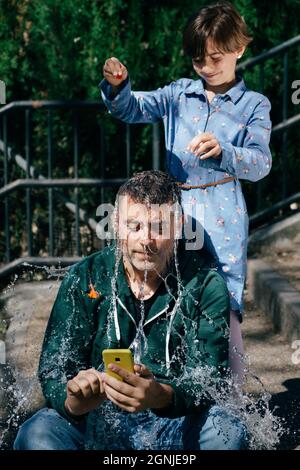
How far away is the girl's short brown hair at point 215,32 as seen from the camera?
462 centimetres

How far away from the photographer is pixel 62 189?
25.3 ft

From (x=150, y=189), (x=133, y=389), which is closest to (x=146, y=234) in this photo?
(x=150, y=189)

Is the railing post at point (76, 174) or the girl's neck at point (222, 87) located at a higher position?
the girl's neck at point (222, 87)

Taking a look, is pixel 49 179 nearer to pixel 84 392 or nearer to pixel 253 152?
pixel 253 152

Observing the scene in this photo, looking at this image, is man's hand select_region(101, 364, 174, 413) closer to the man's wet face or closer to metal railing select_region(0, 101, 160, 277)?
the man's wet face

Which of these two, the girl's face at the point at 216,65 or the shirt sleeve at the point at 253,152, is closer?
the shirt sleeve at the point at 253,152

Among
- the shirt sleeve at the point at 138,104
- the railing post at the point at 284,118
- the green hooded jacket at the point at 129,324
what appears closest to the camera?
the green hooded jacket at the point at 129,324

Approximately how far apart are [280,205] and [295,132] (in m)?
0.52

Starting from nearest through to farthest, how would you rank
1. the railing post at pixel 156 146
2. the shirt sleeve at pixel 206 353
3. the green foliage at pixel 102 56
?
the shirt sleeve at pixel 206 353 → the railing post at pixel 156 146 → the green foliage at pixel 102 56

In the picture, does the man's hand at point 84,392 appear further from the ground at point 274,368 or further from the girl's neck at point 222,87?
the girl's neck at point 222,87

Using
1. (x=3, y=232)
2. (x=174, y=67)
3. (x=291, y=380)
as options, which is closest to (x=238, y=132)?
(x=291, y=380)

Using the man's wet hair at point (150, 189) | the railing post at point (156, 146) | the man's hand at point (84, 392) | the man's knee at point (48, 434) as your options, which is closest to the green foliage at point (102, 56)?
the railing post at point (156, 146)

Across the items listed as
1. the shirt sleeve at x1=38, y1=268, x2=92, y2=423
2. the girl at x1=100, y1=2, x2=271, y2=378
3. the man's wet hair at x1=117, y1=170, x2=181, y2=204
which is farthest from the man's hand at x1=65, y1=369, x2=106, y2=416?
the girl at x1=100, y1=2, x2=271, y2=378

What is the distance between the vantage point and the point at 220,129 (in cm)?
474
